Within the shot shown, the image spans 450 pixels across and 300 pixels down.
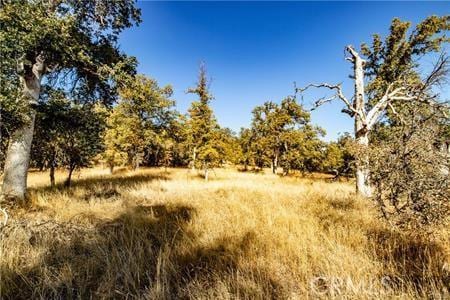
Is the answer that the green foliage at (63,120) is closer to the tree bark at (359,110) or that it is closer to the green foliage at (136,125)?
the tree bark at (359,110)

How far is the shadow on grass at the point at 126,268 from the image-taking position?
2.40 meters

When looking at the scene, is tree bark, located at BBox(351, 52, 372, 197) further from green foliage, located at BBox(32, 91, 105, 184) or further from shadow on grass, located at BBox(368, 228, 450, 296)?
green foliage, located at BBox(32, 91, 105, 184)

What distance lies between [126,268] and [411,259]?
3.30 m

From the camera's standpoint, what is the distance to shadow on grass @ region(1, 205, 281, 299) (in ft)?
7.89

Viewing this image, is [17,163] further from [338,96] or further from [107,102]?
[338,96]

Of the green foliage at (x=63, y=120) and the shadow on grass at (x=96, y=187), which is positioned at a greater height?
the green foliage at (x=63, y=120)

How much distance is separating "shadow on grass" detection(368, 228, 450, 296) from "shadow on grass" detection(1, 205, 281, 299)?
1.25 metres

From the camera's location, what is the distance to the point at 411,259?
113 inches

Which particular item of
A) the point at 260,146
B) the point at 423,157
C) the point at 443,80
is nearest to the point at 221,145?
the point at 260,146

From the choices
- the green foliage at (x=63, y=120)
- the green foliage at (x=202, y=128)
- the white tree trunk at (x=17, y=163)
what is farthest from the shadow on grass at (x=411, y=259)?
the green foliage at (x=202, y=128)

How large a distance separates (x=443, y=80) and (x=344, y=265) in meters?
9.89

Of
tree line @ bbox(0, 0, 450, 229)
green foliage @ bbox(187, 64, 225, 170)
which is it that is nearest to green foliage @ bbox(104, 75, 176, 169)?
green foliage @ bbox(187, 64, 225, 170)

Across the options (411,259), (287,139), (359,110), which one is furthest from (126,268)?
(287,139)

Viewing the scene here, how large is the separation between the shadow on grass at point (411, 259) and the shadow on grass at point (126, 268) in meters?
1.25
